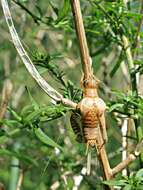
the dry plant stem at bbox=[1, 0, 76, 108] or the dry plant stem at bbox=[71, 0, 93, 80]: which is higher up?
the dry plant stem at bbox=[71, 0, 93, 80]

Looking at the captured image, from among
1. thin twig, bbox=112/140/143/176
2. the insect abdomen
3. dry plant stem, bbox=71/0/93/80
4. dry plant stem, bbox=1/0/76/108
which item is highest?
dry plant stem, bbox=71/0/93/80

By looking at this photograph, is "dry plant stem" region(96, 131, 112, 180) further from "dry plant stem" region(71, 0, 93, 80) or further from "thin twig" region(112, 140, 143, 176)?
"dry plant stem" region(71, 0, 93, 80)

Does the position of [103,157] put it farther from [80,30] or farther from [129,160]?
[80,30]

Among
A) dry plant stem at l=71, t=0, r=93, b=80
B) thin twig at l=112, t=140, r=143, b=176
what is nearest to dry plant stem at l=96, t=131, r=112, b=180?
thin twig at l=112, t=140, r=143, b=176

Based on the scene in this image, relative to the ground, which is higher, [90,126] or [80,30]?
[80,30]

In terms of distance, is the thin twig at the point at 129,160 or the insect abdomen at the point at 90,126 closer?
the insect abdomen at the point at 90,126

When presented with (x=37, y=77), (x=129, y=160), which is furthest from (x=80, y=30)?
(x=129, y=160)

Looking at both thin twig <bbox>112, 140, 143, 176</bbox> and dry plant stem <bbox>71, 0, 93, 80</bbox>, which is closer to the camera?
dry plant stem <bbox>71, 0, 93, 80</bbox>

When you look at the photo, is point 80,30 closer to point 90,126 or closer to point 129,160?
point 90,126

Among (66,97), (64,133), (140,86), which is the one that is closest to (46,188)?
(64,133)

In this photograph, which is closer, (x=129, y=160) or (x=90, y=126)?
(x=90, y=126)

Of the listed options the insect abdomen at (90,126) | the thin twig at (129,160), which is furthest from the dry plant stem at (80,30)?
the thin twig at (129,160)

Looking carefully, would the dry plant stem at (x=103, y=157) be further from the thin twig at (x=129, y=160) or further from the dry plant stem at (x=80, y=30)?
the dry plant stem at (x=80, y=30)
